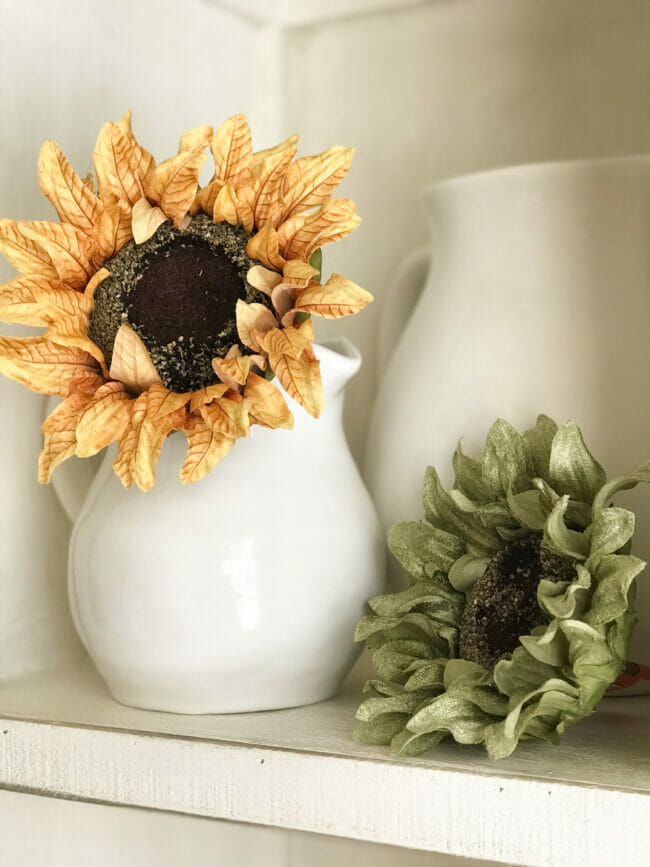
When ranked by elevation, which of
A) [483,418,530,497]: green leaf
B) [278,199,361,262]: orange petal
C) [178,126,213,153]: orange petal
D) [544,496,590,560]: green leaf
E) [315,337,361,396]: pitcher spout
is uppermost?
[178,126,213,153]: orange petal

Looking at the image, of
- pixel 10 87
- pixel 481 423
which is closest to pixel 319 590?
pixel 481 423

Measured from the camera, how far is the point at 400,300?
0.49m

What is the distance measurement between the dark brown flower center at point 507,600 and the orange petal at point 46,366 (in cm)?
15

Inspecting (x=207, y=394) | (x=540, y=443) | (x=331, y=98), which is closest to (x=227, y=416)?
(x=207, y=394)

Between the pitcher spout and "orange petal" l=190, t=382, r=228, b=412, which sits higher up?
the pitcher spout

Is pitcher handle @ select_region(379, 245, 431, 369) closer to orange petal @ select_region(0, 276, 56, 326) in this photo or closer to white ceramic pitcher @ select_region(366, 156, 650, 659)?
white ceramic pitcher @ select_region(366, 156, 650, 659)

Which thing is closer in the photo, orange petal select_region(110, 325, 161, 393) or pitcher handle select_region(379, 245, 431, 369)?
orange petal select_region(110, 325, 161, 393)

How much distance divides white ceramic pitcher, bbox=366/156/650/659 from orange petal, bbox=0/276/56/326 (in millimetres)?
146

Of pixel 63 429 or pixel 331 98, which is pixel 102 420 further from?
pixel 331 98

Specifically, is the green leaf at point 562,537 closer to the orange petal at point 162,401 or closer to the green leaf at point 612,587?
the green leaf at point 612,587

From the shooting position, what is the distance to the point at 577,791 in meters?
Result: 0.28

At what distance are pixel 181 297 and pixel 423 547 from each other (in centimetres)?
12

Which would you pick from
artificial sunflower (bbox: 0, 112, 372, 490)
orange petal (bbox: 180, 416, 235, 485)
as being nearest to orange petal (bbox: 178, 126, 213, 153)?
artificial sunflower (bbox: 0, 112, 372, 490)

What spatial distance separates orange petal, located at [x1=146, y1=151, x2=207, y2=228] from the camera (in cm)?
37
